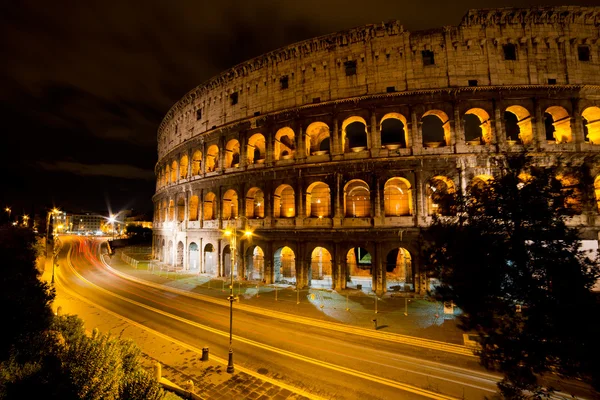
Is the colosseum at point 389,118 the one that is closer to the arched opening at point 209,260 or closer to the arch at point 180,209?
the arched opening at point 209,260

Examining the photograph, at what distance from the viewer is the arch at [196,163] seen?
30.7m

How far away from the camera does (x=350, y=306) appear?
1775 cm

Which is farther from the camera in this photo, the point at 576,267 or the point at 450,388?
the point at 450,388

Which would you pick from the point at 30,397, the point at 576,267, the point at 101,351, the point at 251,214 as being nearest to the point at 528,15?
the point at 576,267

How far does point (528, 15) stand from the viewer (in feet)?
65.3

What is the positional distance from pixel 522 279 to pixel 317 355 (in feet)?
28.0

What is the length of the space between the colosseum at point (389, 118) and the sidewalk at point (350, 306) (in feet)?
4.42

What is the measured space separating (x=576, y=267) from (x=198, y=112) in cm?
3386

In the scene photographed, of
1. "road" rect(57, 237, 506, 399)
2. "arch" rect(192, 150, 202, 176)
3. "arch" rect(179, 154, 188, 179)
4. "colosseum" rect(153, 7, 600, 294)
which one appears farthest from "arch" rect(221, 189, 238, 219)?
"road" rect(57, 237, 506, 399)

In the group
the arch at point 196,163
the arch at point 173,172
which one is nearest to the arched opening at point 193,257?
the arch at point 196,163

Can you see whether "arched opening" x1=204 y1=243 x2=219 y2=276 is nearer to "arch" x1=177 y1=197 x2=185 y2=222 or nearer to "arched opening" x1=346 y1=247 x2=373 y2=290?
"arch" x1=177 y1=197 x2=185 y2=222

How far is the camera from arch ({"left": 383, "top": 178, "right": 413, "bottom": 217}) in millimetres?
22078

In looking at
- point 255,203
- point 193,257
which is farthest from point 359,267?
point 193,257

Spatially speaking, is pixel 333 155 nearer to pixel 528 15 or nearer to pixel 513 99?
pixel 513 99
